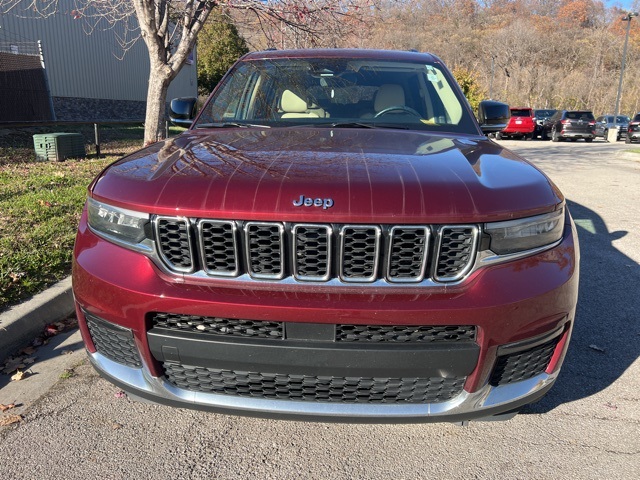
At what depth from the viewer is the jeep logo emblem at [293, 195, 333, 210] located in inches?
75.7

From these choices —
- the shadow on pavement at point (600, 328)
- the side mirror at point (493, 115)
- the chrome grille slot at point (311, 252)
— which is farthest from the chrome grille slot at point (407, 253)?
the side mirror at point (493, 115)

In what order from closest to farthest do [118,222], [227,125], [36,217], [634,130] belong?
[118,222], [227,125], [36,217], [634,130]

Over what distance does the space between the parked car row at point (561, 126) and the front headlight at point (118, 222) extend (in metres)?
25.2

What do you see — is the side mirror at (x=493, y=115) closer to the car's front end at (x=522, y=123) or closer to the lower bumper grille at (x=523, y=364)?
the lower bumper grille at (x=523, y=364)

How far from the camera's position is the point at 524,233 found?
2082 millimetres

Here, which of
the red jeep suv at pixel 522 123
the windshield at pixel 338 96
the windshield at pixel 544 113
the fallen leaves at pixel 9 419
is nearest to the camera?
the fallen leaves at pixel 9 419

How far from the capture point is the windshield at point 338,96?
338 centimetres

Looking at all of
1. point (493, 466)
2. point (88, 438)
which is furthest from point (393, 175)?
point (88, 438)

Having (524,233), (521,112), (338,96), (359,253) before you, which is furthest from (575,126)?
(359,253)

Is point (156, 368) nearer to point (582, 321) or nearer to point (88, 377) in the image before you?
point (88, 377)

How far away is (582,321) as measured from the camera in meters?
3.83

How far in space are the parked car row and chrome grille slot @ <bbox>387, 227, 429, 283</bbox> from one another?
82.3ft

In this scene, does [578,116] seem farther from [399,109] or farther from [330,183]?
[330,183]

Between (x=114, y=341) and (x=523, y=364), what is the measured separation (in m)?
1.62
